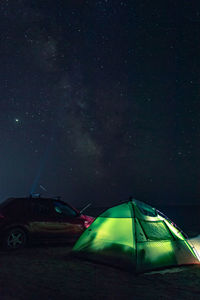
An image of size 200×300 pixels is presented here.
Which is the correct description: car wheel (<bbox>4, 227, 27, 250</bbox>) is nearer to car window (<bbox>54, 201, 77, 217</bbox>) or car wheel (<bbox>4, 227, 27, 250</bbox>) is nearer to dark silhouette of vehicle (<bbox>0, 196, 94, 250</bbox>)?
A: dark silhouette of vehicle (<bbox>0, 196, 94, 250</bbox>)

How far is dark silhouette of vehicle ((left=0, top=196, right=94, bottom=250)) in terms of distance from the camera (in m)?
8.63

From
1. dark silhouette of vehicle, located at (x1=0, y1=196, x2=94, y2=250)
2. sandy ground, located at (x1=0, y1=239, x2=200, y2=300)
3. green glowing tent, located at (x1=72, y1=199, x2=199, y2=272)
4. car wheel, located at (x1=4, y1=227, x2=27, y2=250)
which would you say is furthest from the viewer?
dark silhouette of vehicle, located at (x1=0, y1=196, x2=94, y2=250)

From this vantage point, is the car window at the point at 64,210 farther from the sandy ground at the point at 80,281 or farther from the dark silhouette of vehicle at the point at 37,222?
the sandy ground at the point at 80,281

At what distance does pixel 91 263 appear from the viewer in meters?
7.18

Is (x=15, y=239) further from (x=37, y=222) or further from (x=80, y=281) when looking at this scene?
(x=80, y=281)

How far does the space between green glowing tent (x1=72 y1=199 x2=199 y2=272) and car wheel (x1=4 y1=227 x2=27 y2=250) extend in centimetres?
200

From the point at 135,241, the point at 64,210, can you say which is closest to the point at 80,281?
the point at 135,241

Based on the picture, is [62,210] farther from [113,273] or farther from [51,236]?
[113,273]

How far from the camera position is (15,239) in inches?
342

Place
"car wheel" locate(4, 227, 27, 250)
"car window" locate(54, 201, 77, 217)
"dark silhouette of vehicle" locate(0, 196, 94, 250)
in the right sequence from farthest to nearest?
"car window" locate(54, 201, 77, 217)
"dark silhouette of vehicle" locate(0, 196, 94, 250)
"car wheel" locate(4, 227, 27, 250)

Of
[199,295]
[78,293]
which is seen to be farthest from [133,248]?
[78,293]

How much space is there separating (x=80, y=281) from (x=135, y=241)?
198 cm

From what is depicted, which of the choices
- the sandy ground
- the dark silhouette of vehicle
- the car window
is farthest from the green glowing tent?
the car window

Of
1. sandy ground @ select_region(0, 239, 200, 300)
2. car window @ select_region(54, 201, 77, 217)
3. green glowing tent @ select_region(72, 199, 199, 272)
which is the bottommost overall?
sandy ground @ select_region(0, 239, 200, 300)
